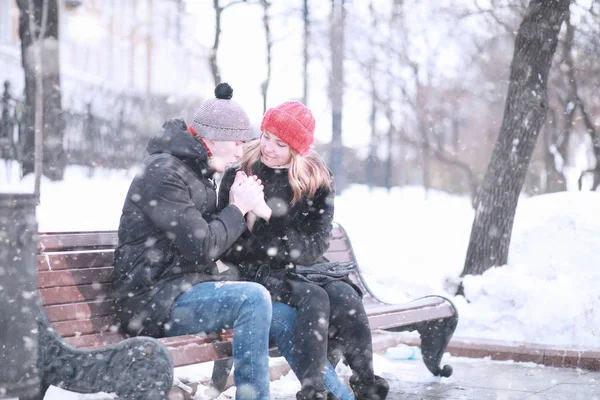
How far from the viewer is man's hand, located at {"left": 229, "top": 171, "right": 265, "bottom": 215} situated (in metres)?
4.12

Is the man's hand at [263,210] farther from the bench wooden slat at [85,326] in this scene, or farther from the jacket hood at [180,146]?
the bench wooden slat at [85,326]

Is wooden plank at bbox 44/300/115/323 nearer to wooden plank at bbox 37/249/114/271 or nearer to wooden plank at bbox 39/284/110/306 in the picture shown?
wooden plank at bbox 39/284/110/306

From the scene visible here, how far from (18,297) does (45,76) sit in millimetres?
7703

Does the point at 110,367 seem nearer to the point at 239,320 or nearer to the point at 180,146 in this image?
the point at 239,320

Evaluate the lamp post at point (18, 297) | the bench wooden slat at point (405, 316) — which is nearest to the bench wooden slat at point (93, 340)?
the lamp post at point (18, 297)

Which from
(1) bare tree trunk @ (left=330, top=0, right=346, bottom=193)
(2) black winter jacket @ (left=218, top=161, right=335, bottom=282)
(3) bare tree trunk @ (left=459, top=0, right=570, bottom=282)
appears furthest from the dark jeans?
(1) bare tree trunk @ (left=330, top=0, right=346, bottom=193)

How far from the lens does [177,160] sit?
3.99 meters

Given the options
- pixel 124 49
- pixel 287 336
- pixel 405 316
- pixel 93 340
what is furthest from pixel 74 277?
pixel 124 49

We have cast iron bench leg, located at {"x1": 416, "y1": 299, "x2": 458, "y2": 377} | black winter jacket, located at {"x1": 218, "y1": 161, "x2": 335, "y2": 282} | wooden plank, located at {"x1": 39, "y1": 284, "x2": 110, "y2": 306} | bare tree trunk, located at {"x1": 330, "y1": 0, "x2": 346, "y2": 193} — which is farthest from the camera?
bare tree trunk, located at {"x1": 330, "y1": 0, "x2": 346, "y2": 193}

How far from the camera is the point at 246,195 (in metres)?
4.13

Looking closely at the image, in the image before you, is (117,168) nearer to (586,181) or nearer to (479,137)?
(586,181)

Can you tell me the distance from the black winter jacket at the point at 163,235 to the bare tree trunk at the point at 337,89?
10.8 metres

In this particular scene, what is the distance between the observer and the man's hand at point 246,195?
4117 mm

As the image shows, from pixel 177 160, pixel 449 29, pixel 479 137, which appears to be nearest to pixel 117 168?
pixel 449 29
